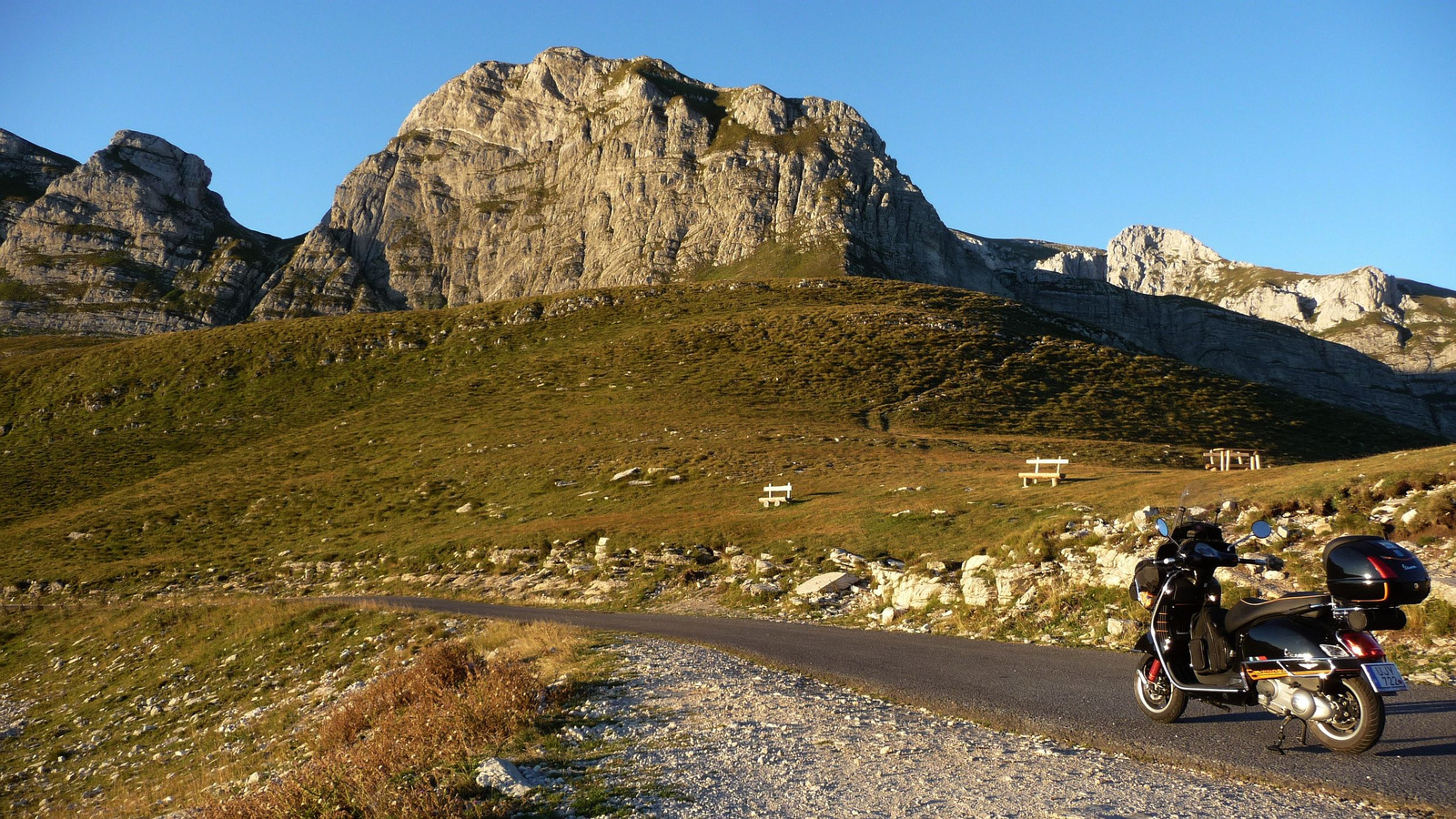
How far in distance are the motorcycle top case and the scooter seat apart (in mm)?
199

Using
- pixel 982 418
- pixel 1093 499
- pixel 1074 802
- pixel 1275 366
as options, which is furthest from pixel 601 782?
pixel 1275 366

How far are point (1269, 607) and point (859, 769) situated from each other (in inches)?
177

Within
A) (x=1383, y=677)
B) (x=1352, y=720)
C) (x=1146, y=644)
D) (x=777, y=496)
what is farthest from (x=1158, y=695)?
(x=777, y=496)

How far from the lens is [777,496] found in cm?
4112

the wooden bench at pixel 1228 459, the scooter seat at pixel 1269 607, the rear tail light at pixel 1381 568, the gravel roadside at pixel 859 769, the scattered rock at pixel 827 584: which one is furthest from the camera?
the wooden bench at pixel 1228 459

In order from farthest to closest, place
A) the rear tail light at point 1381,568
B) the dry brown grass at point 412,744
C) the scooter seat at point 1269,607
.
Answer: the scooter seat at point 1269,607 < the rear tail light at point 1381,568 < the dry brown grass at point 412,744

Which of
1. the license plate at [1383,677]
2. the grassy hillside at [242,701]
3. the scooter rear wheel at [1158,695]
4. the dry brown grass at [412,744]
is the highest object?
the license plate at [1383,677]

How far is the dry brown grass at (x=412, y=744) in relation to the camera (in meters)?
7.33

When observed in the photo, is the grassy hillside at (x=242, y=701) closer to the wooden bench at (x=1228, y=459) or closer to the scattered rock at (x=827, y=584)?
the scattered rock at (x=827, y=584)

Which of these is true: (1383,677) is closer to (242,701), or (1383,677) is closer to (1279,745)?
(1279,745)

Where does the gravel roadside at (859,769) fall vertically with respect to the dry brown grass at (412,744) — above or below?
above

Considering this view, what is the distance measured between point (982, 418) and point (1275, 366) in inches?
6239

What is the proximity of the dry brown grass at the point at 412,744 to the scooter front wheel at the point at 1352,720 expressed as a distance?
787 cm

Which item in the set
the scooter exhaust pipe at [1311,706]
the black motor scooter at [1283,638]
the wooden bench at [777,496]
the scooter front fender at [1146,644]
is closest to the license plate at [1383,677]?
the black motor scooter at [1283,638]
